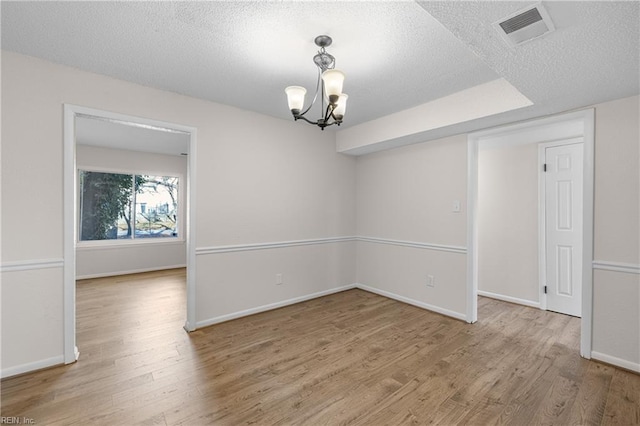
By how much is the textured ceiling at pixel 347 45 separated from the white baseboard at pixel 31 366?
2.38m

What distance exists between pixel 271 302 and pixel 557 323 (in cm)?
330

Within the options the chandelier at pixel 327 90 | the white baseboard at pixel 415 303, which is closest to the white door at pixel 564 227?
the white baseboard at pixel 415 303

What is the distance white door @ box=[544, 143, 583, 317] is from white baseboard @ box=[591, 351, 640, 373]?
122 centimetres

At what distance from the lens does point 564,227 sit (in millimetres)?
3613

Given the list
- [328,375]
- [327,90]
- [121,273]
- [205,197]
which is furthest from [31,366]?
[121,273]

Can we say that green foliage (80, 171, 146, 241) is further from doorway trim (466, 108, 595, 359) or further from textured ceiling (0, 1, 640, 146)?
doorway trim (466, 108, 595, 359)

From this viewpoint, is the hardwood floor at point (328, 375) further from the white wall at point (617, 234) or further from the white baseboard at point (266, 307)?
the white wall at point (617, 234)

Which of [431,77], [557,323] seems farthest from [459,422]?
[431,77]

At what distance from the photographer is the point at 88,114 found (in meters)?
2.53

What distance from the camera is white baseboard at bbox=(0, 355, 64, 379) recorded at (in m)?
2.19

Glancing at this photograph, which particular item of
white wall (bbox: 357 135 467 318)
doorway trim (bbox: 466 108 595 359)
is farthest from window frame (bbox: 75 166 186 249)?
doorway trim (bbox: 466 108 595 359)

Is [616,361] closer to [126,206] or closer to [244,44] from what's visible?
[244,44]

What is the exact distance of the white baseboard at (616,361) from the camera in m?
2.30

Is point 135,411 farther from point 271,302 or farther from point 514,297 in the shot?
point 514,297
